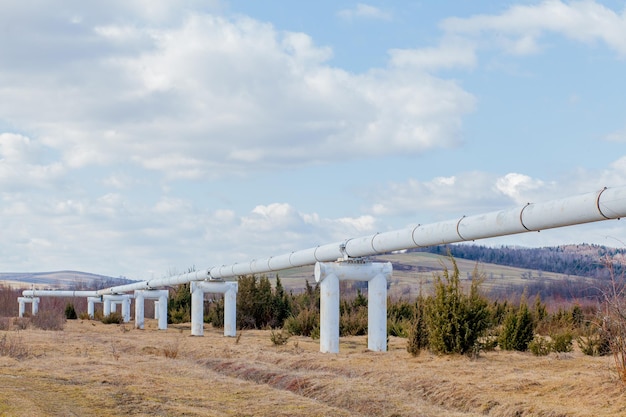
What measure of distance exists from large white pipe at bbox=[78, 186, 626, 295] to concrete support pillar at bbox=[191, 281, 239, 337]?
19.4ft

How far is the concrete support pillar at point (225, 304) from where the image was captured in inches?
1161

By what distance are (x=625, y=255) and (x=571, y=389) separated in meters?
2.12

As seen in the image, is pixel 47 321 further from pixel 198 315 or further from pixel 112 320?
pixel 112 320

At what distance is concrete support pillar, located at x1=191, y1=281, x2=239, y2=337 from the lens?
29500 millimetres

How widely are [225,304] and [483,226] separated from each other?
16.5 metres

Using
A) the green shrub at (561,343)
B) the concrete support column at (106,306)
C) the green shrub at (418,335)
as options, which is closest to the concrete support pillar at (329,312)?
the green shrub at (418,335)

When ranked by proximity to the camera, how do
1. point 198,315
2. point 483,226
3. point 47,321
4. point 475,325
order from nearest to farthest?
point 483,226 → point 475,325 → point 198,315 → point 47,321

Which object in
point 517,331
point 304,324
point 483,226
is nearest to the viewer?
point 483,226

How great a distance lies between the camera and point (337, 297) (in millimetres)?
18609

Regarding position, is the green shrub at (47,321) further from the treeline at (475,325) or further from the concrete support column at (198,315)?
A: the treeline at (475,325)

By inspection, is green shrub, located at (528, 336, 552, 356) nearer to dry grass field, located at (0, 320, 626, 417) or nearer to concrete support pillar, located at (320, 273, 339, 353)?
dry grass field, located at (0, 320, 626, 417)

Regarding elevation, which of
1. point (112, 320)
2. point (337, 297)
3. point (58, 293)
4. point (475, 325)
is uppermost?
point (337, 297)

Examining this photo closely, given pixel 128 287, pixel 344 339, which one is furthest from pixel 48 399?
pixel 128 287

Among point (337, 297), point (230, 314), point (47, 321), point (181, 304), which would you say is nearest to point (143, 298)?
point (47, 321)
